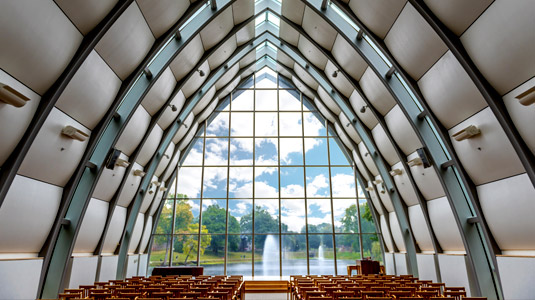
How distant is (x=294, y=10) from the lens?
9.63m

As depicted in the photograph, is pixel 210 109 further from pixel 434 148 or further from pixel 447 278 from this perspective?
pixel 447 278

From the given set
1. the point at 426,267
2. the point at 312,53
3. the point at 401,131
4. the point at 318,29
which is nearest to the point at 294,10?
the point at 318,29

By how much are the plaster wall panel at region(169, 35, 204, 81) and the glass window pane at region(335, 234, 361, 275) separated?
8.95 m

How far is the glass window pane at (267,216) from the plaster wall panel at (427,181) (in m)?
6.06

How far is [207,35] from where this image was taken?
9453 mm

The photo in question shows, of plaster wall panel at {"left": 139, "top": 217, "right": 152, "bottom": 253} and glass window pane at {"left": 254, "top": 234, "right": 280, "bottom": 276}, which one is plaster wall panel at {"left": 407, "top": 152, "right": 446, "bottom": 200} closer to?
glass window pane at {"left": 254, "top": 234, "right": 280, "bottom": 276}

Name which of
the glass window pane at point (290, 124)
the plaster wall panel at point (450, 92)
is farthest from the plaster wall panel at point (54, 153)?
the glass window pane at point (290, 124)

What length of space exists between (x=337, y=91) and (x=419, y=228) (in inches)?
210

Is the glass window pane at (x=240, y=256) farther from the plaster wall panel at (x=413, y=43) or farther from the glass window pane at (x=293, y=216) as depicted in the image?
the plaster wall panel at (x=413, y=43)

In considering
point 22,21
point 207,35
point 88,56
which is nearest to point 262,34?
point 207,35

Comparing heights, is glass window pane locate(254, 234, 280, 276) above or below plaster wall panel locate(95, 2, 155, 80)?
below

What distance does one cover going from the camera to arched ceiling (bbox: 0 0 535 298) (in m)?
5.52

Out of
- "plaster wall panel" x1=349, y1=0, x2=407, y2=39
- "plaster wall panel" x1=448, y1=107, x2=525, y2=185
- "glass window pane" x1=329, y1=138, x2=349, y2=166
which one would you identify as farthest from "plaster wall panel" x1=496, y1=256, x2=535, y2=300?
"glass window pane" x1=329, y1=138, x2=349, y2=166

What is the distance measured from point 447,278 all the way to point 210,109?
10775 millimetres
